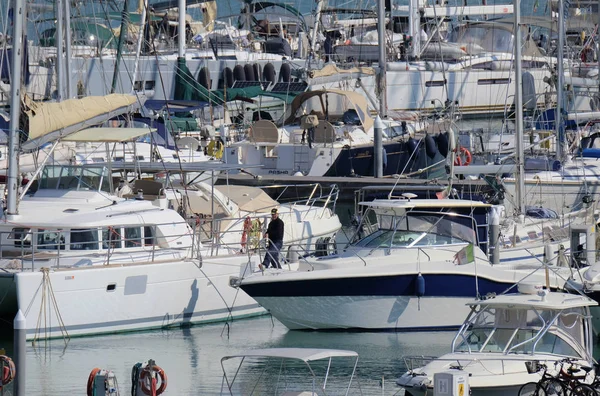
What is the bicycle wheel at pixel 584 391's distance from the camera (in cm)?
1651

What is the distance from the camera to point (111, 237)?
80.5ft

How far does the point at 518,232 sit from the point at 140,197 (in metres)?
8.05

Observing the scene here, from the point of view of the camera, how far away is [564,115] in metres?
41.7

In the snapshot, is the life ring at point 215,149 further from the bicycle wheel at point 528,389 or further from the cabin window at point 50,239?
the bicycle wheel at point 528,389

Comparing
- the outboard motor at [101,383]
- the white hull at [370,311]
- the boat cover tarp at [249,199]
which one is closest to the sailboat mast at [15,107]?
the white hull at [370,311]

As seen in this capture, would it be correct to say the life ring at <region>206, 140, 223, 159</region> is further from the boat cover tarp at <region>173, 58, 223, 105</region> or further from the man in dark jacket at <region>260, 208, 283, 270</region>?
→ the man in dark jacket at <region>260, 208, 283, 270</region>

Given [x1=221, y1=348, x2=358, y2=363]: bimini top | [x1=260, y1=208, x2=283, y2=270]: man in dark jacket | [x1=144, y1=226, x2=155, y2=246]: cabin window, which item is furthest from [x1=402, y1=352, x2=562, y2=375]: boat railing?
[x1=144, y1=226, x2=155, y2=246]: cabin window

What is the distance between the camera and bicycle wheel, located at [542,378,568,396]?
652 inches

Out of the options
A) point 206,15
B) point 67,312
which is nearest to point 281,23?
point 206,15

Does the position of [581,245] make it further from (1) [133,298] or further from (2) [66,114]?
(2) [66,114]

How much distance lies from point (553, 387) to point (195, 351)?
850 cm

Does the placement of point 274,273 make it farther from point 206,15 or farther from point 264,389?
point 206,15

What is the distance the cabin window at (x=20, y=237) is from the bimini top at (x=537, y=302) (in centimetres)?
902

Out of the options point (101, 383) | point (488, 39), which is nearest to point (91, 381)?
point (101, 383)
